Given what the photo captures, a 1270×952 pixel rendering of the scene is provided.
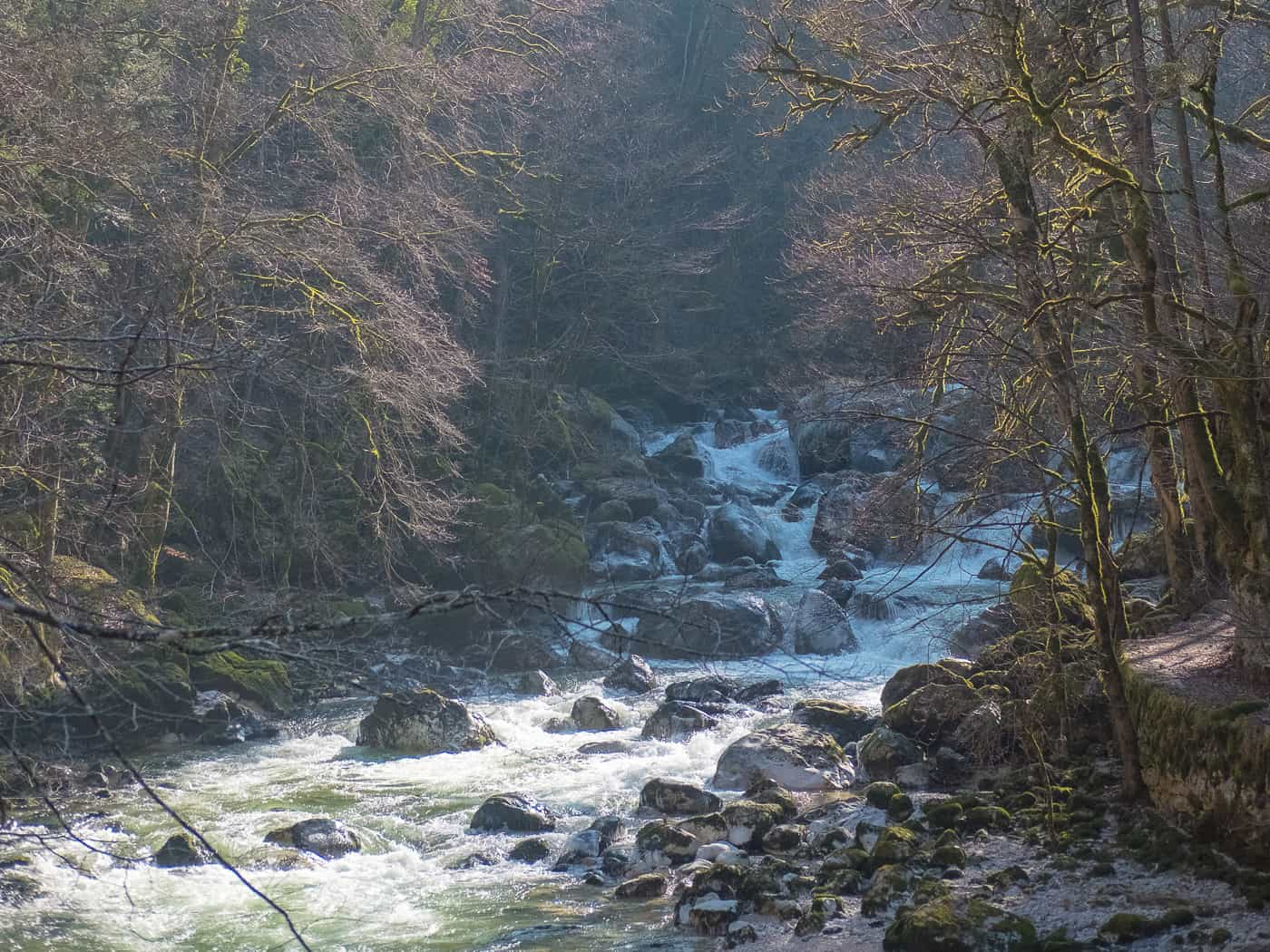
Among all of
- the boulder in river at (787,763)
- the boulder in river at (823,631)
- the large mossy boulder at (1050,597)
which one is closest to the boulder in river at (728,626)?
the boulder in river at (823,631)

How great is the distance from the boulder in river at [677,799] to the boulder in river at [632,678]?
5.28m

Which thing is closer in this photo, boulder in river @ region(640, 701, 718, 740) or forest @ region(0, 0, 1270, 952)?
forest @ region(0, 0, 1270, 952)

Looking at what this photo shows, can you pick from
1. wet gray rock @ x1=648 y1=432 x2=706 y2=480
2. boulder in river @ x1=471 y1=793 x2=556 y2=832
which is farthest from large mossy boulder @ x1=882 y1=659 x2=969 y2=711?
wet gray rock @ x1=648 y1=432 x2=706 y2=480

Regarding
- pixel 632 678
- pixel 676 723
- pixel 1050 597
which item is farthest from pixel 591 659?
pixel 1050 597

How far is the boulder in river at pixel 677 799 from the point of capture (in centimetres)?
1045

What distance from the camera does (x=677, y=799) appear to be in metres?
10.6

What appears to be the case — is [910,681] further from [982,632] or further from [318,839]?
[318,839]

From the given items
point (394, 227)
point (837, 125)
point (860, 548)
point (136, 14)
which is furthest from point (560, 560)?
point (837, 125)

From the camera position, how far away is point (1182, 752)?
7129 millimetres

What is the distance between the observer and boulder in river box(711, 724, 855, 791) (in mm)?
10836

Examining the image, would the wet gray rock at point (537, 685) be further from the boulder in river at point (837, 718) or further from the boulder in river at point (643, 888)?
the boulder in river at point (643, 888)

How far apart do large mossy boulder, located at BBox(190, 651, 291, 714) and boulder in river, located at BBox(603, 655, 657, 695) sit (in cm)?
408

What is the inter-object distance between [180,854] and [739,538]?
15248 mm

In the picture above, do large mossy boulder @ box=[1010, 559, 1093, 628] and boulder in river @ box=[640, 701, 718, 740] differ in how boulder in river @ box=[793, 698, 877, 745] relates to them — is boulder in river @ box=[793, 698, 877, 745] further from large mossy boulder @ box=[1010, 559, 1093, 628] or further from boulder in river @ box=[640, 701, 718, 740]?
large mossy boulder @ box=[1010, 559, 1093, 628]
